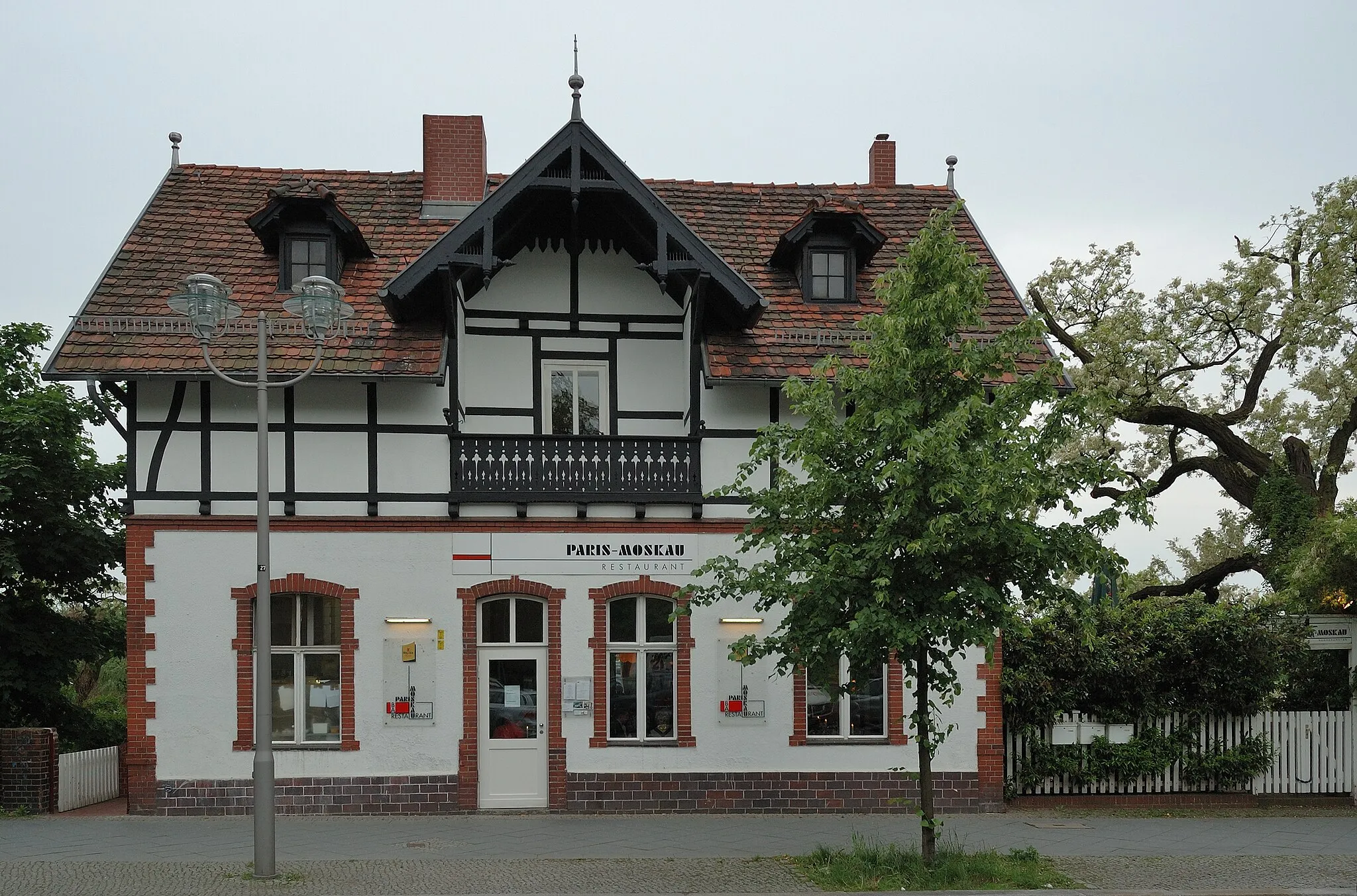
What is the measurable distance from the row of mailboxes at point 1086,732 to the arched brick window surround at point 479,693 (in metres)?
6.89

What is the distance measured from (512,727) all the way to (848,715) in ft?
15.1

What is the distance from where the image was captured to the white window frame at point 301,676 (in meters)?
17.0

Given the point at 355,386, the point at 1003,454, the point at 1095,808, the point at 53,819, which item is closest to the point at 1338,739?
the point at 1095,808

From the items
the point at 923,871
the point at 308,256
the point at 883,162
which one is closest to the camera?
the point at 923,871

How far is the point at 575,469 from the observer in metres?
17.5

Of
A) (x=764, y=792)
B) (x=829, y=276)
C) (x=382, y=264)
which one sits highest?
(x=382, y=264)

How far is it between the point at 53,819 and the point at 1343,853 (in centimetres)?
1560

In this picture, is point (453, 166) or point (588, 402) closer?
point (588, 402)

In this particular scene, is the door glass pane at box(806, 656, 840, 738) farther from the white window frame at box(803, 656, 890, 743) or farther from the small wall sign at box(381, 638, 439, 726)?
the small wall sign at box(381, 638, 439, 726)

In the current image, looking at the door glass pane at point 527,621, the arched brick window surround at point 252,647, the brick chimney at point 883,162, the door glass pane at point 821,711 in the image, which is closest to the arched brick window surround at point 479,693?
the door glass pane at point 527,621

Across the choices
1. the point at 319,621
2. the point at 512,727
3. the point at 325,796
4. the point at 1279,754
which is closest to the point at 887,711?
the point at 512,727

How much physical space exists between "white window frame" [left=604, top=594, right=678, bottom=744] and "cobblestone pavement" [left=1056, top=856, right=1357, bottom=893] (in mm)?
5556

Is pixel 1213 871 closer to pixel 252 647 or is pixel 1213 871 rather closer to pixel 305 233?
pixel 252 647

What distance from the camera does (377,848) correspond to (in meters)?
14.6
